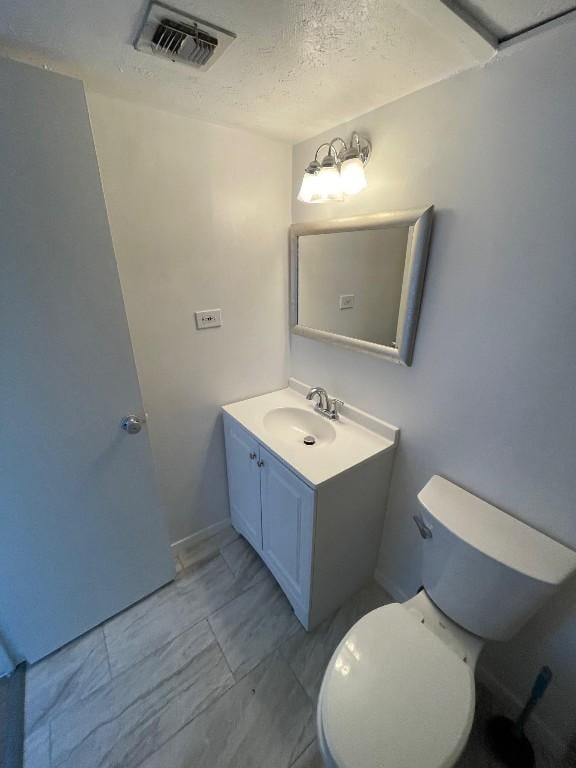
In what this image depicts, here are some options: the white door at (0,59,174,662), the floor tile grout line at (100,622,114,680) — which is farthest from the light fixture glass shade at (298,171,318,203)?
the floor tile grout line at (100,622,114,680)

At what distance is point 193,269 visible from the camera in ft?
4.46

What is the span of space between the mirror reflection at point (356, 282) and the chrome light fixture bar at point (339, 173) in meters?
0.17

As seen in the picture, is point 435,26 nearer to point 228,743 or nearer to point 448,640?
point 448,640

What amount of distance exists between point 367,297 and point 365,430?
1.97ft

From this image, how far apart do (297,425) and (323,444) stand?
0.88 feet

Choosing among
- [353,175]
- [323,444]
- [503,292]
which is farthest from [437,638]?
[353,175]

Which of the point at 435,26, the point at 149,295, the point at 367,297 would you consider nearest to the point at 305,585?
the point at 367,297

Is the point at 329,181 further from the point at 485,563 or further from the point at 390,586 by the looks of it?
the point at 390,586

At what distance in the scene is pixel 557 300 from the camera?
812 millimetres

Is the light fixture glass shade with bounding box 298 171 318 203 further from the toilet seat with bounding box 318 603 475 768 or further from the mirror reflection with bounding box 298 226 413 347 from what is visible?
the toilet seat with bounding box 318 603 475 768

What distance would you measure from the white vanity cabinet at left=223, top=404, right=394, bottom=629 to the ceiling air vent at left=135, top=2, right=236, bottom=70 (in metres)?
1.24

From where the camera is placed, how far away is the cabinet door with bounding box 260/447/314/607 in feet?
3.85

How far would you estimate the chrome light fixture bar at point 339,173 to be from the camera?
1128 millimetres

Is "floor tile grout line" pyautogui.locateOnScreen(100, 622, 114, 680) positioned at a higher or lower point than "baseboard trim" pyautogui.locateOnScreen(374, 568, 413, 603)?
lower
